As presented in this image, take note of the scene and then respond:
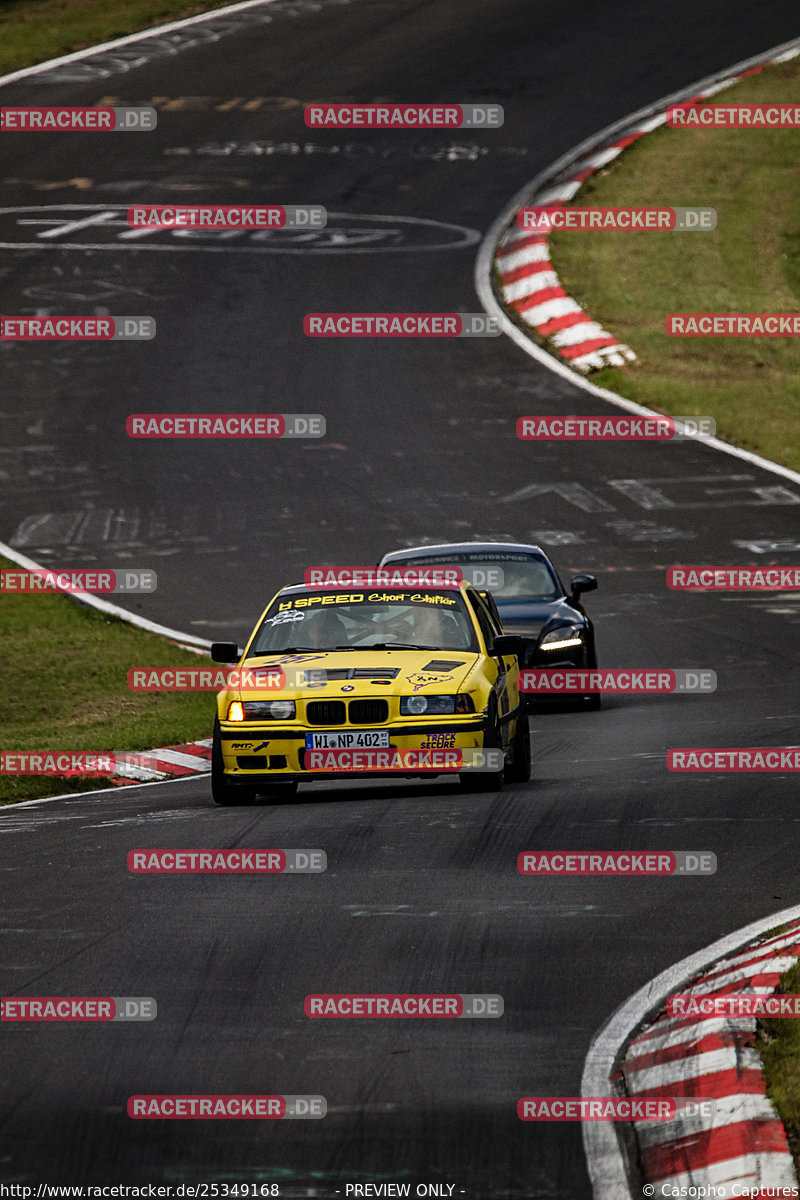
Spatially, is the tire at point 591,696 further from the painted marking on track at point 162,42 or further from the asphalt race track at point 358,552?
the painted marking on track at point 162,42

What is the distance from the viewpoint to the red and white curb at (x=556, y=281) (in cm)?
3209

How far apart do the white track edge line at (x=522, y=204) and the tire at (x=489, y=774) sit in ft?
50.6

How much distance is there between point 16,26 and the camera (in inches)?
1940

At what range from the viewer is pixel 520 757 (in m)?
13.4

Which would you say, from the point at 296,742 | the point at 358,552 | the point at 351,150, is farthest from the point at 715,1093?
the point at 351,150

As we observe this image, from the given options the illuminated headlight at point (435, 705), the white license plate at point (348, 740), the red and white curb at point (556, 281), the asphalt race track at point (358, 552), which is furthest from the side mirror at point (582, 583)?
the red and white curb at point (556, 281)

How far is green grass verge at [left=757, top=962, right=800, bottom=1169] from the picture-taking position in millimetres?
5906

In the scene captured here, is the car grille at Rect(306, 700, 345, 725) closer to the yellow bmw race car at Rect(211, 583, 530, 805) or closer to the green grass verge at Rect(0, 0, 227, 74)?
the yellow bmw race car at Rect(211, 583, 530, 805)

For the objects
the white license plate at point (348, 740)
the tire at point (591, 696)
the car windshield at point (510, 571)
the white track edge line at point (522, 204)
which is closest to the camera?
the white license plate at point (348, 740)

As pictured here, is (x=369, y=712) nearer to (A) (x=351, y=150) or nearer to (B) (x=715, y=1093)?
(B) (x=715, y=1093)

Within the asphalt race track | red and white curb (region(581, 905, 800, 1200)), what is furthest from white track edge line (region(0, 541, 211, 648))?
red and white curb (region(581, 905, 800, 1200))

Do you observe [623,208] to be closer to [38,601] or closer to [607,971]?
[38,601]

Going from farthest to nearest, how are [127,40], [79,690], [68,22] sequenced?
[68,22] < [127,40] < [79,690]

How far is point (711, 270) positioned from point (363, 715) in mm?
25411
